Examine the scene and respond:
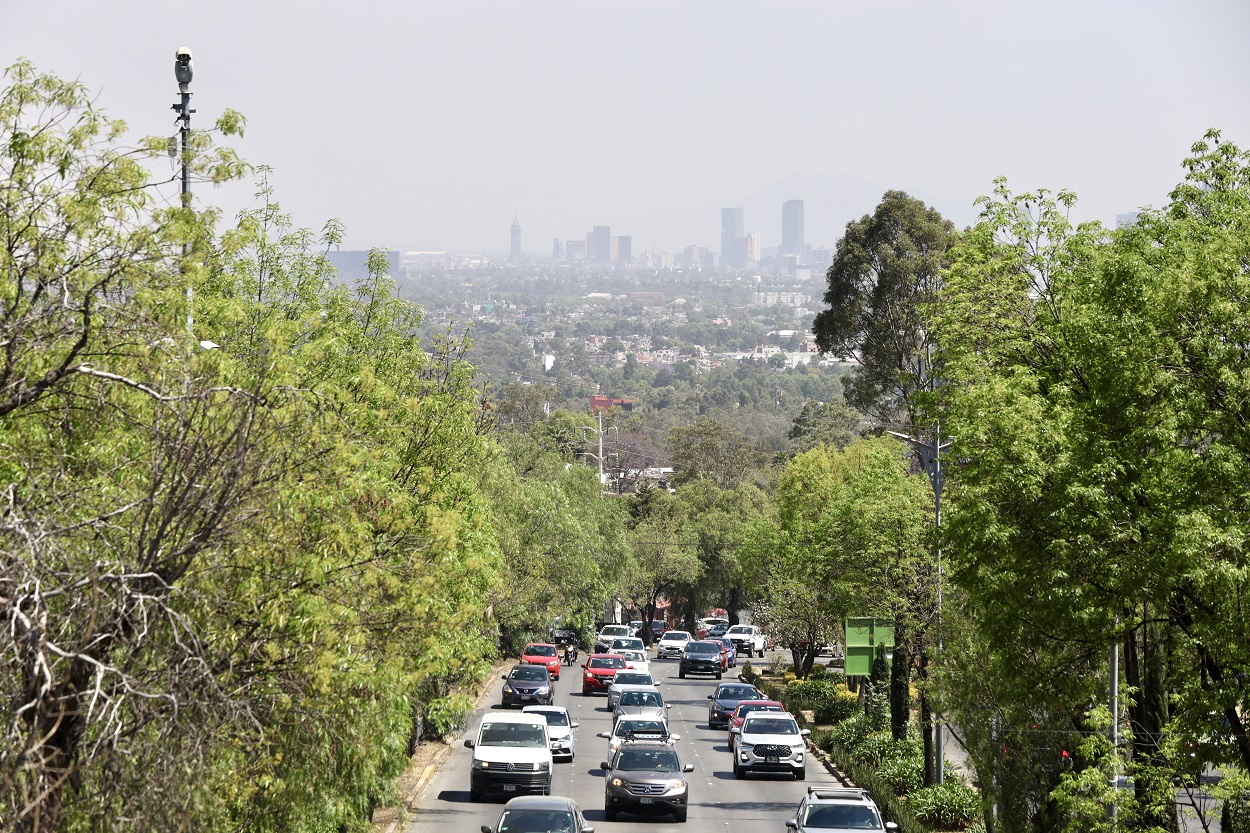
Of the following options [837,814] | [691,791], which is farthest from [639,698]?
[837,814]

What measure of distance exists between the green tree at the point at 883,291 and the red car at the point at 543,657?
46.8 ft

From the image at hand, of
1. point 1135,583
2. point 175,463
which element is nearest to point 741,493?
point 1135,583

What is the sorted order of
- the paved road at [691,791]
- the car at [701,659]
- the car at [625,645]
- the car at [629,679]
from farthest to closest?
the car at [701,659] → the car at [625,645] → the car at [629,679] → the paved road at [691,791]

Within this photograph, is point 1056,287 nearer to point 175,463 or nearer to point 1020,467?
point 1020,467

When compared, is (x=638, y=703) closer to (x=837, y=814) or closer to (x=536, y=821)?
(x=837, y=814)

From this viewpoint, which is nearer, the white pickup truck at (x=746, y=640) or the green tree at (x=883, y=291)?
the green tree at (x=883, y=291)

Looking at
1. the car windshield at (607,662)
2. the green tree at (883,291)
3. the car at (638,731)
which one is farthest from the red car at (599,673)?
the car at (638,731)

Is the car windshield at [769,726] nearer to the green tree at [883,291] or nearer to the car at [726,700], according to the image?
the car at [726,700]

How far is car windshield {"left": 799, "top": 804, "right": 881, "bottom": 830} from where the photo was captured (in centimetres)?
2202

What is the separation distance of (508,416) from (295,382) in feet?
383

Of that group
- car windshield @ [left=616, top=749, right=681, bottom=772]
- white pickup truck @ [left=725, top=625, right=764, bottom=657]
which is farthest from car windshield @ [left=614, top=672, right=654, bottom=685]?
white pickup truck @ [left=725, top=625, right=764, bottom=657]

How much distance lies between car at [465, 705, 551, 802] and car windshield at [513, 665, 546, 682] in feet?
46.8

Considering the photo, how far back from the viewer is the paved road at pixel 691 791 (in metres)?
26.4

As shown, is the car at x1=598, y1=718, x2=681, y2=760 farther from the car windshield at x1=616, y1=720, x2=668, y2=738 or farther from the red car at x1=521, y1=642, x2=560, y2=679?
the red car at x1=521, y1=642, x2=560, y2=679
